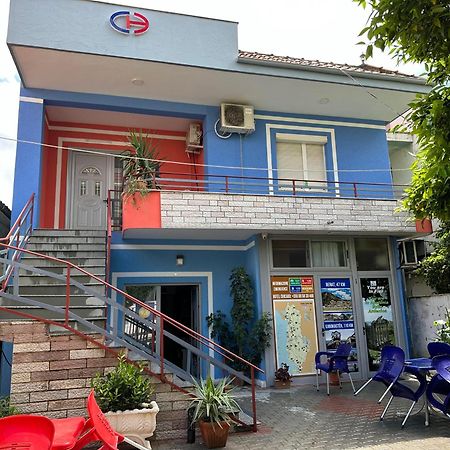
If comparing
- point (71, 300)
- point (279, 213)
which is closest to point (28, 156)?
point (71, 300)

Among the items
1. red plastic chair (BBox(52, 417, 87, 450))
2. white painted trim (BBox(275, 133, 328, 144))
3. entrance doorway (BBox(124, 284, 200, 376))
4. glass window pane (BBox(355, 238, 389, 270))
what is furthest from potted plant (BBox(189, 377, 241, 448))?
white painted trim (BBox(275, 133, 328, 144))

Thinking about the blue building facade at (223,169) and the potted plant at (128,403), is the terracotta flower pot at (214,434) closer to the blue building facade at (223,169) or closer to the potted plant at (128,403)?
the potted plant at (128,403)

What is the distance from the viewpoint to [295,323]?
9.98m

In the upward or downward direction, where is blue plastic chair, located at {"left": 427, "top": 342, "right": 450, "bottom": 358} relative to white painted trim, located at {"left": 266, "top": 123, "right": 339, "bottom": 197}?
downward

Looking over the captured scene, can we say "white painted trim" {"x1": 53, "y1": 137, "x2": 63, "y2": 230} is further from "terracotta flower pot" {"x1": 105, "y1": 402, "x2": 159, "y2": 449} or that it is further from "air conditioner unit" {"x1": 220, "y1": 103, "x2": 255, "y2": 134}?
"terracotta flower pot" {"x1": 105, "y1": 402, "x2": 159, "y2": 449}

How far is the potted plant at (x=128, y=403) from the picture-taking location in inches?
211

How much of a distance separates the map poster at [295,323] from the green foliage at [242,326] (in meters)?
0.39

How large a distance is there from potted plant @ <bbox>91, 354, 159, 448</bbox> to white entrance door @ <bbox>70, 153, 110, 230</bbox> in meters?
5.90

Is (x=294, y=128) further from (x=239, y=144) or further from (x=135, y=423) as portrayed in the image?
(x=135, y=423)

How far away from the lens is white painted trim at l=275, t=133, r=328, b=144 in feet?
37.8

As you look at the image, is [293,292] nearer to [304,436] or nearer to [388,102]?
[304,436]

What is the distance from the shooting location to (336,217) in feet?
33.3

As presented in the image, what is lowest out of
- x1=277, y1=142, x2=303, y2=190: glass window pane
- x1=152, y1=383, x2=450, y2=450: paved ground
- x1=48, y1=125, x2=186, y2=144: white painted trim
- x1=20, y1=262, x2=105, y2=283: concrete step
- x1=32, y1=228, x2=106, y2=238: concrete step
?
x1=152, y1=383, x2=450, y2=450: paved ground

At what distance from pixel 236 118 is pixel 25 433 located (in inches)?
347
